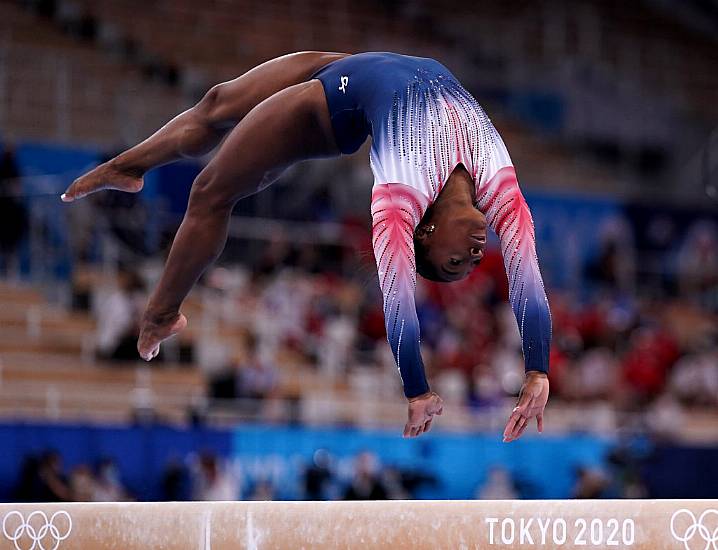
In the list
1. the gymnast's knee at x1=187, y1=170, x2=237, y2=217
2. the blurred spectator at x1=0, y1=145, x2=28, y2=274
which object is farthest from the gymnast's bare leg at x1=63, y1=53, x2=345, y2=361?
the blurred spectator at x1=0, y1=145, x2=28, y2=274

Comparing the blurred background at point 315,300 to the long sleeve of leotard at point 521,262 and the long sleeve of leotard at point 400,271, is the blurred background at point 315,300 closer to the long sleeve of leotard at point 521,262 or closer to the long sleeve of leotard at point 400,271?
the long sleeve of leotard at point 521,262

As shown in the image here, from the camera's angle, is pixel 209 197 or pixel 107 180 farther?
pixel 107 180

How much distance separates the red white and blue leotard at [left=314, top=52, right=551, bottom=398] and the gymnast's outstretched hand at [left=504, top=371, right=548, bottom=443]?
0.08m

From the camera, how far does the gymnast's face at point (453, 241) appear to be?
4.07 metres

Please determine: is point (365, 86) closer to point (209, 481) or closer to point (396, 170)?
point (396, 170)

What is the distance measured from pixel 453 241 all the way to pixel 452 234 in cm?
2

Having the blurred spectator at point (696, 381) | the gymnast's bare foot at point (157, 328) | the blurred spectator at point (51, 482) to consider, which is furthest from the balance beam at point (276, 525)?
the blurred spectator at point (696, 381)

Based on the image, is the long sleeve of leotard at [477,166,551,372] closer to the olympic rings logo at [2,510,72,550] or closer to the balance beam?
the balance beam

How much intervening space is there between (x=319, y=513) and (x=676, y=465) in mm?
8098

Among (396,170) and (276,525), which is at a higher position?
(396,170)

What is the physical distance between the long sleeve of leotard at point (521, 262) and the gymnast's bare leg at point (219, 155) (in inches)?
28.9

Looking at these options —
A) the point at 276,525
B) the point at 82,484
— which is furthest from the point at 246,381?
the point at 276,525

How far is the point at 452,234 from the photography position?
4.07 metres

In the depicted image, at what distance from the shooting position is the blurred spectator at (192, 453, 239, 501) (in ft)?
29.9
